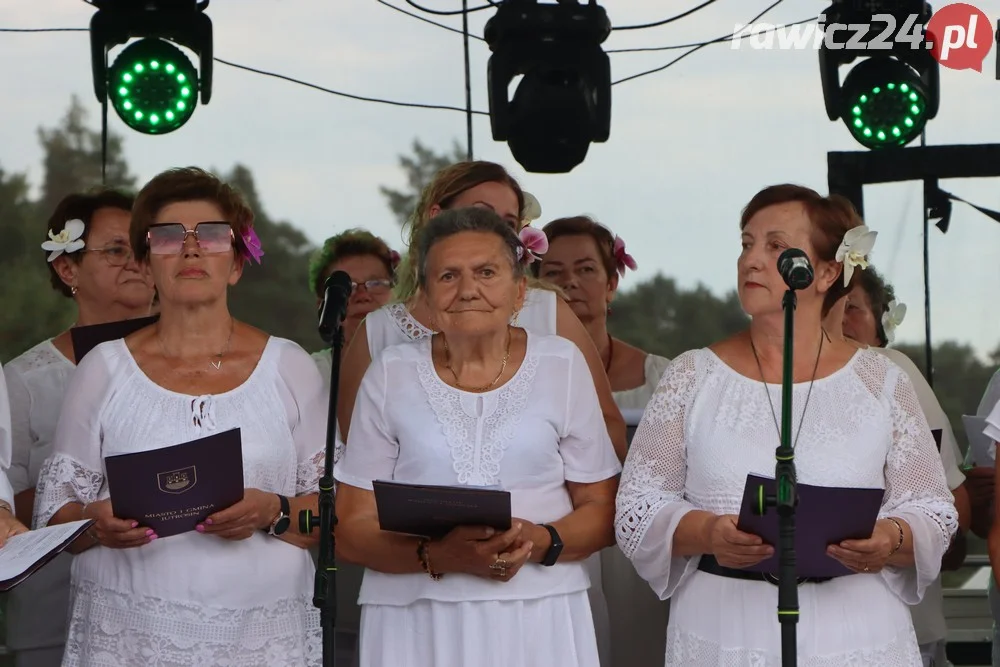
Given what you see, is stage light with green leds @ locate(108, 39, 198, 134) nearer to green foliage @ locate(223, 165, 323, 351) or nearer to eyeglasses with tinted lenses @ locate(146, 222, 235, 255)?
eyeglasses with tinted lenses @ locate(146, 222, 235, 255)

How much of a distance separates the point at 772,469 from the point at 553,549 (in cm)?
52

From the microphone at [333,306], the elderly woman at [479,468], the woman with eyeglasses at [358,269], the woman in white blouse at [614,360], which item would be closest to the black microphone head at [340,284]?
the microphone at [333,306]

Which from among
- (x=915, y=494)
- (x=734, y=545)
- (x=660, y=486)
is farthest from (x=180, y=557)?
(x=915, y=494)

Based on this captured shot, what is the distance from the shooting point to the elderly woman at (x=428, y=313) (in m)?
3.78

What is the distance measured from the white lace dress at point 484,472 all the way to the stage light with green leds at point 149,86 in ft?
7.11

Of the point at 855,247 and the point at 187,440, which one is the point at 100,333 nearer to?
the point at 187,440

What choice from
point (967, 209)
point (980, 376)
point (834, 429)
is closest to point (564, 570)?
point (834, 429)

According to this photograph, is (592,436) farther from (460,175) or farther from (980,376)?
(980,376)

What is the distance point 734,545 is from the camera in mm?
3039

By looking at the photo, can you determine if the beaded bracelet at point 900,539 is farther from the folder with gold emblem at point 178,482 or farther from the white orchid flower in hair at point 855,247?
the folder with gold emblem at point 178,482

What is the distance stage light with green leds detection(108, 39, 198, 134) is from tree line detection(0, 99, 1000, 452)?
2069 millimetres

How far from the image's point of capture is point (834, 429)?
325 centimetres

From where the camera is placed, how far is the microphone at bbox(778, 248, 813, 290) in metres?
2.90

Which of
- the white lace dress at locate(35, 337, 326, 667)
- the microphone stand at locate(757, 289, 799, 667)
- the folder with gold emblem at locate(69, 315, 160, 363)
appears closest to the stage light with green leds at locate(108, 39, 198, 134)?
the folder with gold emblem at locate(69, 315, 160, 363)
